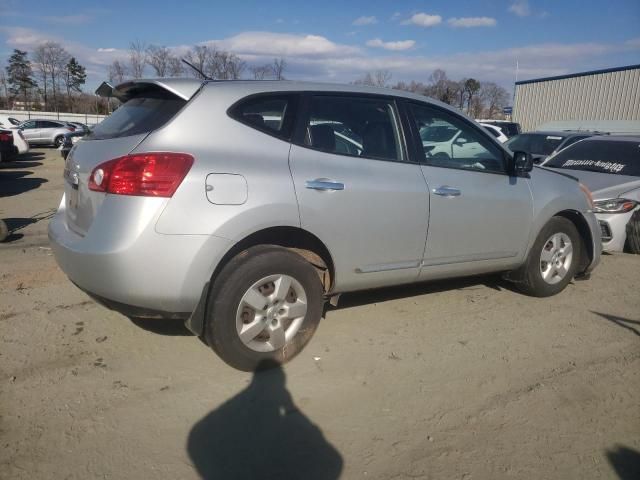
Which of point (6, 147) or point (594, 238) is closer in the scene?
point (594, 238)

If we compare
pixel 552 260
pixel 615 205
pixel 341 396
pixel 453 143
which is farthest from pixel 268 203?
pixel 615 205

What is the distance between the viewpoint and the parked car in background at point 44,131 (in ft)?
86.1

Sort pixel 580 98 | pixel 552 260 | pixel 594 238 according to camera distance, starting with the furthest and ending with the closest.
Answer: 1. pixel 580 98
2. pixel 594 238
3. pixel 552 260

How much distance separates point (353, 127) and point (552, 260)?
2.47m

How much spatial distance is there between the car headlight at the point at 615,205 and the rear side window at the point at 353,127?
150 inches

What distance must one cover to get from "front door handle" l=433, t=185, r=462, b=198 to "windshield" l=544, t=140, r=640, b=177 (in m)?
4.43

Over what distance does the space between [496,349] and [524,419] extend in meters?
0.91

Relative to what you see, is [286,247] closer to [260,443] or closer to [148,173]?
[148,173]

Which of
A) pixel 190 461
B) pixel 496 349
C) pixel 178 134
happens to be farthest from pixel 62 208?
pixel 496 349

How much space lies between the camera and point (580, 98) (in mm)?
26812

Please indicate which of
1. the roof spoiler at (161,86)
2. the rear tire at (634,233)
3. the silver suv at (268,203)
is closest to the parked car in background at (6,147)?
the roof spoiler at (161,86)

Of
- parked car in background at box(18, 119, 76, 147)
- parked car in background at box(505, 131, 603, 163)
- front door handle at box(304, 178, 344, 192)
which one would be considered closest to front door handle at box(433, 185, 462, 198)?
front door handle at box(304, 178, 344, 192)

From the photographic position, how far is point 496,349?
12.3ft

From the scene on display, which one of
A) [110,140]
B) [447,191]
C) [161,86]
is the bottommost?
[447,191]
